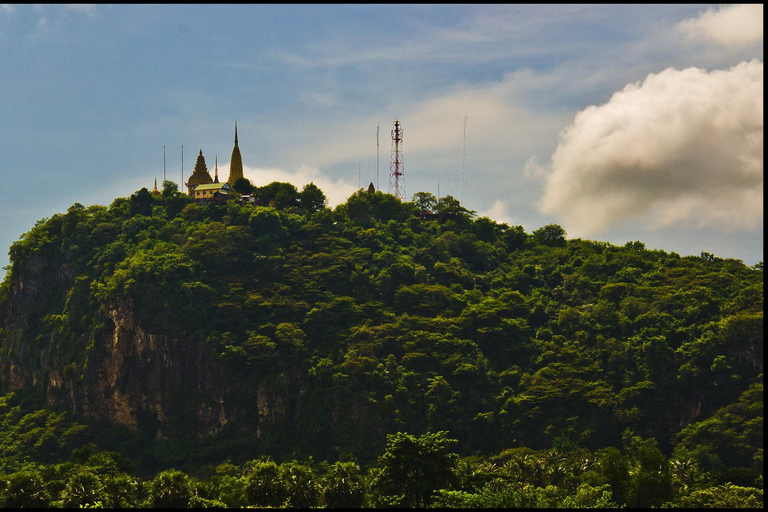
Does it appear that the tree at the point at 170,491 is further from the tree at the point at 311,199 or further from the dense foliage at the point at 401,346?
the tree at the point at 311,199

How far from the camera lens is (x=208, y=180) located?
4719 inches

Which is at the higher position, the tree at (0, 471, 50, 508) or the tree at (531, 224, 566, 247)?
the tree at (531, 224, 566, 247)

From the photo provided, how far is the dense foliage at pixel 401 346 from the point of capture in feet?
235

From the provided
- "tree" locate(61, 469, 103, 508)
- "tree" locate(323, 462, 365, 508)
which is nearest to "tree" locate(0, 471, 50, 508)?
"tree" locate(61, 469, 103, 508)

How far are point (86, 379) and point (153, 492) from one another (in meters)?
37.3

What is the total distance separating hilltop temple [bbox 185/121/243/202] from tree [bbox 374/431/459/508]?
54.9m

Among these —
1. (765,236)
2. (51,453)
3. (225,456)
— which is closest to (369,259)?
(225,456)

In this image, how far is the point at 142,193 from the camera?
378ft

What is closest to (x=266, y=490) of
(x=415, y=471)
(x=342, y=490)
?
(x=342, y=490)

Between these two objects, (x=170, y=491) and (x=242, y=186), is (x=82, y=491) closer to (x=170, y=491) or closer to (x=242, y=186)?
(x=170, y=491)

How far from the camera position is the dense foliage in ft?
235

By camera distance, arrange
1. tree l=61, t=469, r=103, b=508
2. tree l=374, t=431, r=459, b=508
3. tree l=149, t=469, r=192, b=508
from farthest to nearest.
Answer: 1. tree l=374, t=431, r=459, b=508
2. tree l=61, t=469, r=103, b=508
3. tree l=149, t=469, r=192, b=508

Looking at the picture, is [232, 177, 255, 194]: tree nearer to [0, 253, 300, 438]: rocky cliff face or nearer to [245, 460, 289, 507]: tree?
[0, 253, 300, 438]: rocky cliff face

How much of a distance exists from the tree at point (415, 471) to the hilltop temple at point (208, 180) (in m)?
54.9
